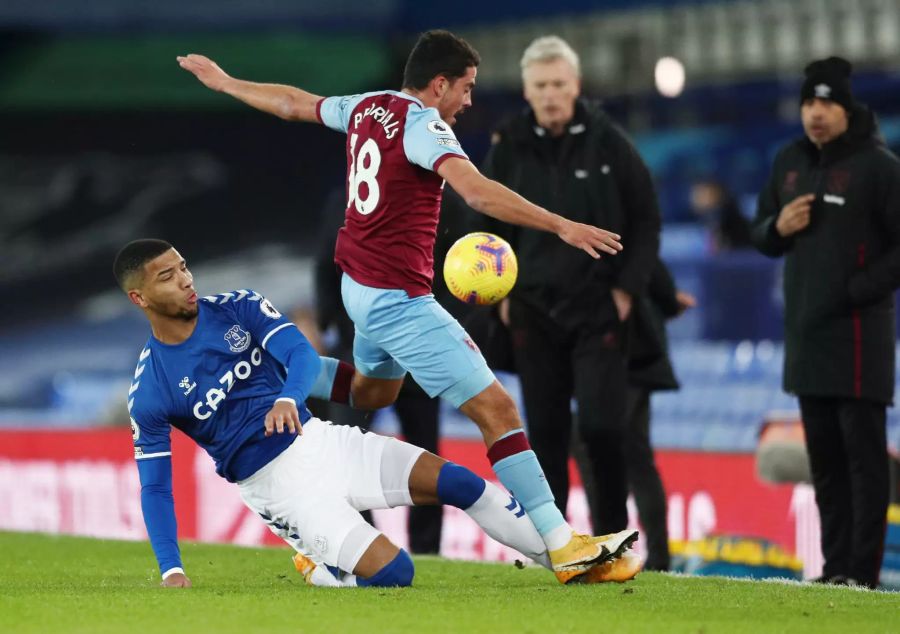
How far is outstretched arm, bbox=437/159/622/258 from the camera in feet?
16.7

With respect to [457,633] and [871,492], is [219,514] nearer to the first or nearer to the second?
[871,492]

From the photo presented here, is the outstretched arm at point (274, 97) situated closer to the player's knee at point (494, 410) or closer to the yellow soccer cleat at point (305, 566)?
Result: the player's knee at point (494, 410)

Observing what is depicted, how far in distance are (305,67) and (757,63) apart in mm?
7106

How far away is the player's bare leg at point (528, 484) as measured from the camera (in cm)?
557

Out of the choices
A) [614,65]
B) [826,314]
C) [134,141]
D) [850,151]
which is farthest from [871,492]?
[134,141]

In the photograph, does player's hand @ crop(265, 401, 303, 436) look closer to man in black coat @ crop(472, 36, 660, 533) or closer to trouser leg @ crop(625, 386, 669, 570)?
man in black coat @ crop(472, 36, 660, 533)

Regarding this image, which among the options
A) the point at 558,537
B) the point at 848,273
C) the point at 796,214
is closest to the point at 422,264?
the point at 558,537

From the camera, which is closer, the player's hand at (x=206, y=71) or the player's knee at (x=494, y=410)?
the player's knee at (x=494, y=410)

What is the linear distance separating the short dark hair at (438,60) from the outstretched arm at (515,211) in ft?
1.78

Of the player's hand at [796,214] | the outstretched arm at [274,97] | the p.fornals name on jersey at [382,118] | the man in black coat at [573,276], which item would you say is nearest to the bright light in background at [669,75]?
the man in black coat at [573,276]

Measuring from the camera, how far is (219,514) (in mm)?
11500

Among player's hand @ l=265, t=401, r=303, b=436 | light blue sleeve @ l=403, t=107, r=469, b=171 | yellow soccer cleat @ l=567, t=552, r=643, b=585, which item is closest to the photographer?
player's hand @ l=265, t=401, r=303, b=436

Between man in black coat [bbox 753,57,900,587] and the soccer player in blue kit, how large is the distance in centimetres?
148

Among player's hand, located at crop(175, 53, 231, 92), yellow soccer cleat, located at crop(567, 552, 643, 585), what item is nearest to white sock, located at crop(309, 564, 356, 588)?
yellow soccer cleat, located at crop(567, 552, 643, 585)
